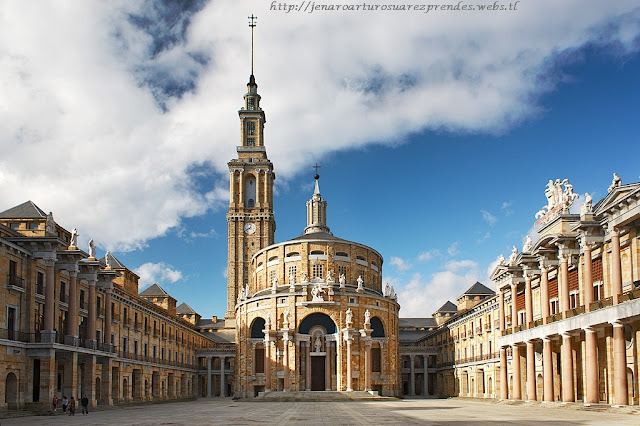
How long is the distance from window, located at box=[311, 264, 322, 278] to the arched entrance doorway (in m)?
6.81

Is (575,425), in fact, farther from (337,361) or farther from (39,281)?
(337,361)

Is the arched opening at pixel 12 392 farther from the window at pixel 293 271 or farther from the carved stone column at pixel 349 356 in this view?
the window at pixel 293 271

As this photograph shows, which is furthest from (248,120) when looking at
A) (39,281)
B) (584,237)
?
(584,237)

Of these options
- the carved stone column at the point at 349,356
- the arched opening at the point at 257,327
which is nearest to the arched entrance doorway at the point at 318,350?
the carved stone column at the point at 349,356

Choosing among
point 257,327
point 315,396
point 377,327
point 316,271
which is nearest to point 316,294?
point 316,271

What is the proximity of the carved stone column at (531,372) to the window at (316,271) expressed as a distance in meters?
36.6

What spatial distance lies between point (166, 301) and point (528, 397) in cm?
6807

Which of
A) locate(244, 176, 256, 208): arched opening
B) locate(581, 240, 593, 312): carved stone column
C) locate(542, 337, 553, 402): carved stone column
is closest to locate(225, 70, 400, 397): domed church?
locate(244, 176, 256, 208): arched opening

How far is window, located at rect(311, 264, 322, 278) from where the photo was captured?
80.9 m

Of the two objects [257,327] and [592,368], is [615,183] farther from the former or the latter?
[257,327]

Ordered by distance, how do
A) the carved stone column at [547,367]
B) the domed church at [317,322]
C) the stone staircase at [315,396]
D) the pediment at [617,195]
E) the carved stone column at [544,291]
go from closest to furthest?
the pediment at [617,195], the carved stone column at [547,367], the carved stone column at [544,291], the stone staircase at [315,396], the domed church at [317,322]

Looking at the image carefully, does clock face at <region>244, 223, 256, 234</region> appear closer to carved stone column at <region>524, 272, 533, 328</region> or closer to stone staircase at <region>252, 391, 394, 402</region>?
stone staircase at <region>252, 391, 394, 402</region>

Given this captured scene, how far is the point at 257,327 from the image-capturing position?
77.9m

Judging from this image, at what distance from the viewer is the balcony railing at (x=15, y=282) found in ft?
129
